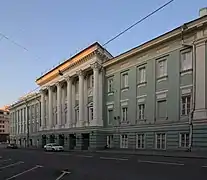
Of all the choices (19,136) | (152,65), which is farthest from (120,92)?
(19,136)

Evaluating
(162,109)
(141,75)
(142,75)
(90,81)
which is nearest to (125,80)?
(141,75)

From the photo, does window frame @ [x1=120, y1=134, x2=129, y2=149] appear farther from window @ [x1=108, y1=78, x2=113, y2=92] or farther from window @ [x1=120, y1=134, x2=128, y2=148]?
window @ [x1=108, y1=78, x2=113, y2=92]

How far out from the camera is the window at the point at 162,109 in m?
37.0

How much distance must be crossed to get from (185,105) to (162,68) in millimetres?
5570

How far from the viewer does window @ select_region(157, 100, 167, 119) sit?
37.0m

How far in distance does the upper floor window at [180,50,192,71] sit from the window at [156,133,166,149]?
700 centimetres

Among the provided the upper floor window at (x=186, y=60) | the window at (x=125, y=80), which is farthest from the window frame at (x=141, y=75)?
the upper floor window at (x=186, y=60)

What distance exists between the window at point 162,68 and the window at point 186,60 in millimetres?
2911

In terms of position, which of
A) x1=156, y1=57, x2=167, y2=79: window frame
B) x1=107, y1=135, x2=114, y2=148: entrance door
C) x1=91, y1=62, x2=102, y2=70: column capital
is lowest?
x1=107, y1=135, x2=114, y2=148: entrance door

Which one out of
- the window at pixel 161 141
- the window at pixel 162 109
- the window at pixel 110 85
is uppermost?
the window at pixel 110 85

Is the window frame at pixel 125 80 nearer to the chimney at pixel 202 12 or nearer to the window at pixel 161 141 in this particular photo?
the window at pixel 161 141

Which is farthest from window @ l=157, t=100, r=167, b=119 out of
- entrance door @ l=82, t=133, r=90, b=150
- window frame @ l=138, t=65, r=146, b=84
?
entrance door @ l=82, t=133, r=90, b=150

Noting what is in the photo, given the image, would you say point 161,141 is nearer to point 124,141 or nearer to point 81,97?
point 124,141

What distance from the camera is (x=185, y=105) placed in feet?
112
